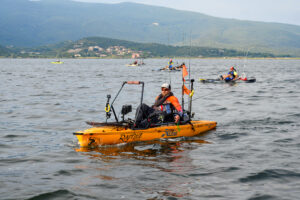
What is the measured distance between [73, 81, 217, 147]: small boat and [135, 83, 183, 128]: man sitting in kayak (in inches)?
8.7

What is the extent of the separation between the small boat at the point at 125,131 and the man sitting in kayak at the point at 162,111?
0.22 meters

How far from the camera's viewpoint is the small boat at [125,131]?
11.4 meters

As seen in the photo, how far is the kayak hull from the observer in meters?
11.4

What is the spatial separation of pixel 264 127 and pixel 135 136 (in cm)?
688

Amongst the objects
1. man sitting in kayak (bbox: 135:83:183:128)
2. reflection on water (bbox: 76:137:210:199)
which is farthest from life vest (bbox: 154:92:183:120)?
reflection on water (bbox: 76:137:210:199)

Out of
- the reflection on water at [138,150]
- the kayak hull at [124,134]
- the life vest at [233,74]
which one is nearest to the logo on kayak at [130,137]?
the kayak hull at [124,134]

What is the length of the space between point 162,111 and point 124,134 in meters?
1.97

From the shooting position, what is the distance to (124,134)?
11.8m

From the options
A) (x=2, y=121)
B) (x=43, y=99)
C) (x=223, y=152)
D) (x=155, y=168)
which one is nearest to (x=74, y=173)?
(x=155, y=168)

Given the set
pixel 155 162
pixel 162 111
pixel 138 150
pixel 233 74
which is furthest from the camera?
pixel 233 74

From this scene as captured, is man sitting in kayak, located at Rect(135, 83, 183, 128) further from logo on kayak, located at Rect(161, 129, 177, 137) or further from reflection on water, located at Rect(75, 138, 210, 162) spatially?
reflection on water, located at Rect(75, 138, 210, 162)

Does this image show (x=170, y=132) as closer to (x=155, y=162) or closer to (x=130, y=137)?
(x=130, y=137)

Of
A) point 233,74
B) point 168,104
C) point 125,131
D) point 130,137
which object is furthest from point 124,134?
point 233,74

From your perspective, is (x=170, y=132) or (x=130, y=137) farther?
(x=170, y=132)
